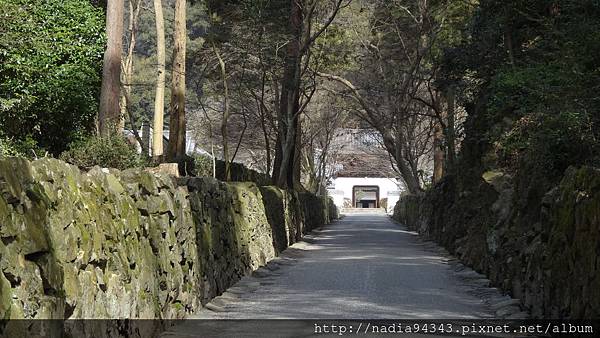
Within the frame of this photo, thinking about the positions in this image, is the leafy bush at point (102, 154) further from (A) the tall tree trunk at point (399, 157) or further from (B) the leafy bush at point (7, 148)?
(A) the tall tree trunk at point (399, 157)

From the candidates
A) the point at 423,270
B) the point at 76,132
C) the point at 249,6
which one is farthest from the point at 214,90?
the point at 423,270

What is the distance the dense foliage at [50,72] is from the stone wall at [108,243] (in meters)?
6.73

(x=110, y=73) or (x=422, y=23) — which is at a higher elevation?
(x=422, y=23)

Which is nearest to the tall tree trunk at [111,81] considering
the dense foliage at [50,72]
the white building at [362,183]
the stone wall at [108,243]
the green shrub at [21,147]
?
the dense foliage at [50,72]

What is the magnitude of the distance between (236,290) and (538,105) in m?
5.81

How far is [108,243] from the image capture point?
7254mm

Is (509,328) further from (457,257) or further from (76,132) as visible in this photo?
(76,132)

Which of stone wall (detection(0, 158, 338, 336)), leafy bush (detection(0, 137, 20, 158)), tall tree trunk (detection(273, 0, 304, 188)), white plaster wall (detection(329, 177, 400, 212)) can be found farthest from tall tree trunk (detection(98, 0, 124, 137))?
white plaster wall (detection(329, 177, 400, 212))

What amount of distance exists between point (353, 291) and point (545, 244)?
3.74 metres

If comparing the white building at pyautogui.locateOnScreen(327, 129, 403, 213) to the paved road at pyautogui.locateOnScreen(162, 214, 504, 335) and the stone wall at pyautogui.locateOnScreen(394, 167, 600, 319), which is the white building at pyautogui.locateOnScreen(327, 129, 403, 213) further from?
the stone wall at pyautogui.locateOnScreen(394, 167, 600, 319)

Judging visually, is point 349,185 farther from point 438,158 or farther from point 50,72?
point 50,72

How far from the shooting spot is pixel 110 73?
20.4 metres

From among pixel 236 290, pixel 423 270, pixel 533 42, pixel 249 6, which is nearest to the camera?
pixel 236 290

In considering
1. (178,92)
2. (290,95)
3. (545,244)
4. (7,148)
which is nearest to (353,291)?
(545,244)
